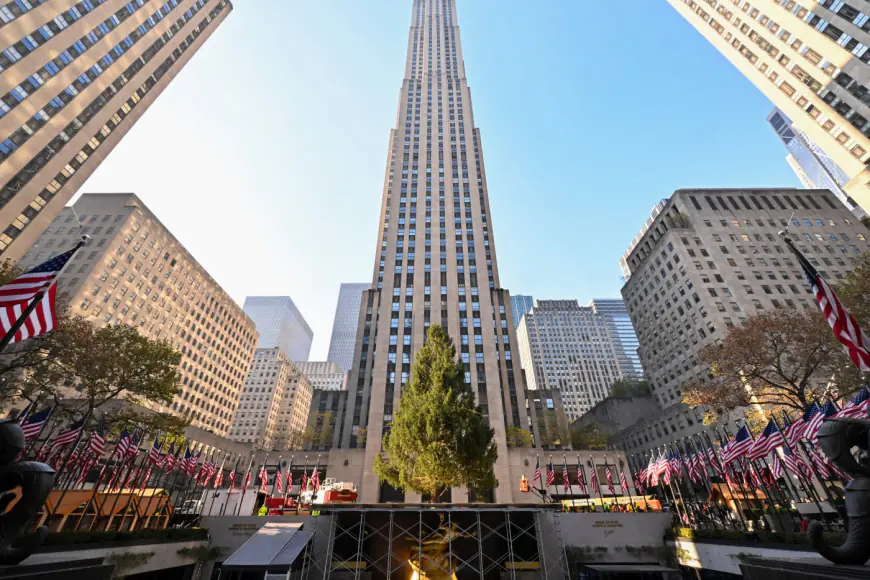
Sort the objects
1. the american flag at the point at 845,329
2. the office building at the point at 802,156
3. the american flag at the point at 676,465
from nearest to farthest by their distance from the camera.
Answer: the american flag at the point at 845,329, the american flag at the point at 676,465, the office building at the point at 802,156

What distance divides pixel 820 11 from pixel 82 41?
101780 mm

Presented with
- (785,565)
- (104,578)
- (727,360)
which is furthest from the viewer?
(727,360)

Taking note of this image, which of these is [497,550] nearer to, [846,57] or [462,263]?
[462,263]

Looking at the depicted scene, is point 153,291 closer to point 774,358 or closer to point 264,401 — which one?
point 264,401

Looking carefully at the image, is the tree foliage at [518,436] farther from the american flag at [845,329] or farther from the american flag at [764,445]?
the american flag at [845,329]

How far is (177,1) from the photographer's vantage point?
73438 mm

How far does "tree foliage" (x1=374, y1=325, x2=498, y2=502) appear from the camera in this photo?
25188 millimetres

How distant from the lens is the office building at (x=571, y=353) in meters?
157

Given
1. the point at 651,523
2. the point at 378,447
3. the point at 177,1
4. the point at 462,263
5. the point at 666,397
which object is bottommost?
the point at 651,523

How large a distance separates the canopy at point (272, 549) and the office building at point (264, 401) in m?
120

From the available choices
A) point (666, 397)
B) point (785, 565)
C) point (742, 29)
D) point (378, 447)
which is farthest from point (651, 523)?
point (742, 29)

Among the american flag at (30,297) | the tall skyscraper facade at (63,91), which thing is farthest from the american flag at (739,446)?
the tall skyscraper facade at (63,91)

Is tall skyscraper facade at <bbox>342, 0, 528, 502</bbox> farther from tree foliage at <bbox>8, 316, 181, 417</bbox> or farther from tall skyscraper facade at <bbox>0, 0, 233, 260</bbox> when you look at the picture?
tall skyscraper facade at <bbox>0, 0, 233, 260</bbox>

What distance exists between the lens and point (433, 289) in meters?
60.4
